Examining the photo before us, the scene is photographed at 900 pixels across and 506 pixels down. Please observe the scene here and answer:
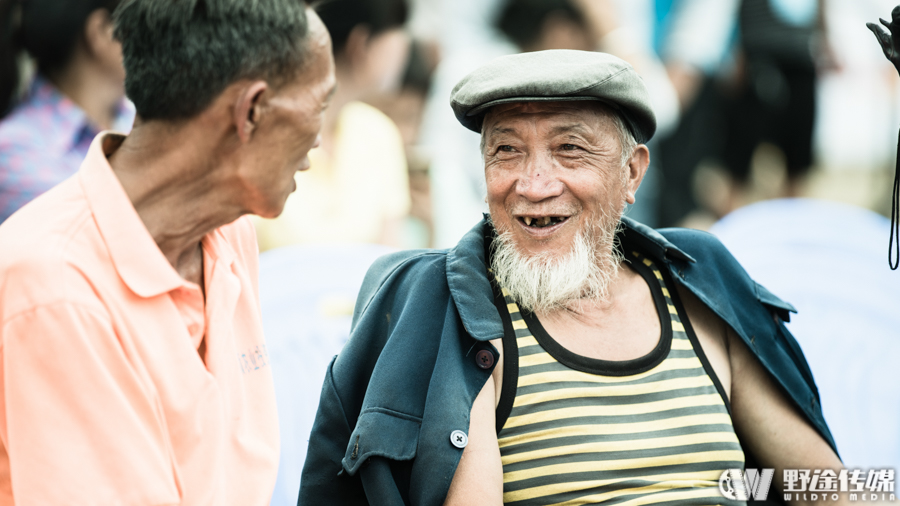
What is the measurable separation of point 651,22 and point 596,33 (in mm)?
367

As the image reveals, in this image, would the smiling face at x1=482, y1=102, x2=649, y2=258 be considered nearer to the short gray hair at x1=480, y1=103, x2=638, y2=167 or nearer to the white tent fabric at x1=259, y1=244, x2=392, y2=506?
the short gray hair at x1=480, y1=103, x2=638, y2=167

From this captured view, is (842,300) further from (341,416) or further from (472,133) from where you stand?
(341,416)

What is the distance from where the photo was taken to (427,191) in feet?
15.3

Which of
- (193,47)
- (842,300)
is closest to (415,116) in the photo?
(842,300)

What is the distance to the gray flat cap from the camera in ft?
7.47

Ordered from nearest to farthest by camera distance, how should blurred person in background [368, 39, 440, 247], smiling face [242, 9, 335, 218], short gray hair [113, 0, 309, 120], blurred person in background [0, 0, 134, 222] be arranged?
short gray hair [113, 0, 309, 120], smiling face [242, 9, 335, 218], blurred person in background [0, 0, 134, 222], blurred person in background [368, 39, 440, 247]

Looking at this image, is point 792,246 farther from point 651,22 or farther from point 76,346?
point 76,346

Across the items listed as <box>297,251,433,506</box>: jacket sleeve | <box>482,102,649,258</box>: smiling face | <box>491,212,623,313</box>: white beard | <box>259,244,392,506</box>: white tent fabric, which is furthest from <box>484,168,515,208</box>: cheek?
<box>259,244,392,506</box>: white tent fabric

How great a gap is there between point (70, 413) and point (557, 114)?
1.61m

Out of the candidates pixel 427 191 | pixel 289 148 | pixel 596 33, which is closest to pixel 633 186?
pixel 289 148

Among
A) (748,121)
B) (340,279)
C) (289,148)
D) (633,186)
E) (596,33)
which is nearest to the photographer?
(289,148)

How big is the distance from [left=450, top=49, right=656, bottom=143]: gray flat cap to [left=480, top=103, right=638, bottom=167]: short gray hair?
22mm

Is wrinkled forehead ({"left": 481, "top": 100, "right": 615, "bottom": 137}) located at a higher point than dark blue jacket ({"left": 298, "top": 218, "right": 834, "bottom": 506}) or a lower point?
higher

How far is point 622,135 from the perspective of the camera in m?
2.51
